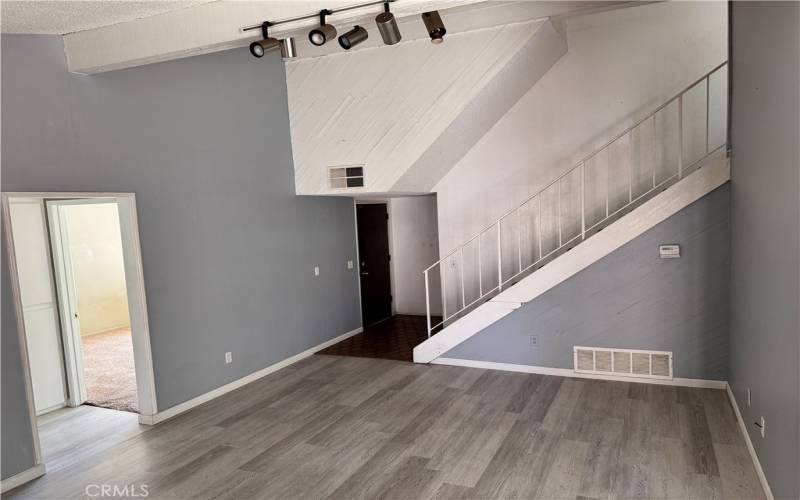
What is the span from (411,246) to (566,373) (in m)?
4.01

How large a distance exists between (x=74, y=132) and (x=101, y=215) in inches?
203

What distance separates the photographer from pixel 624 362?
202 inches

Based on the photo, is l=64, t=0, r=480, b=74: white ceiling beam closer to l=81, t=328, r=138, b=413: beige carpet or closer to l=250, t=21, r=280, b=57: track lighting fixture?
l=250, t=21, r=280, b=57: track lighting fixture

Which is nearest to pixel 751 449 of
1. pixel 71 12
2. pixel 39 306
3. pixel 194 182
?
pixel 194 182

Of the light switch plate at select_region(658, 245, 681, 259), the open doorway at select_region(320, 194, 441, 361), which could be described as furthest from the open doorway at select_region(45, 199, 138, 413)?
the light switch plate at select_region(658, 245, 681, 259)

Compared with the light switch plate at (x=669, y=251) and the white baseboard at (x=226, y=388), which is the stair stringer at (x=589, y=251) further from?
the white baseboard at (x=226, y=388)

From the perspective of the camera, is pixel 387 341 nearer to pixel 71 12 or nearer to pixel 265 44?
pixel 265 44

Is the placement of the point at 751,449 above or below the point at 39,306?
below

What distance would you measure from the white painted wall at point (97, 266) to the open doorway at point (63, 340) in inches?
85.7

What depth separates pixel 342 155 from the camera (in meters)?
5.98

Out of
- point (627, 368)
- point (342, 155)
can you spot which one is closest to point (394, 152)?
point (342, 155)

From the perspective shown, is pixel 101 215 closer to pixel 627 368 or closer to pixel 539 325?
pixel 539 325

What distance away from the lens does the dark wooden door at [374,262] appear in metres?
8.21

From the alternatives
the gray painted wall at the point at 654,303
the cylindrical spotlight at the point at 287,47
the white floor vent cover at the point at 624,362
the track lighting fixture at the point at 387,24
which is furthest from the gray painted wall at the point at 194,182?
the white floor vent cover at the point at 624,362
